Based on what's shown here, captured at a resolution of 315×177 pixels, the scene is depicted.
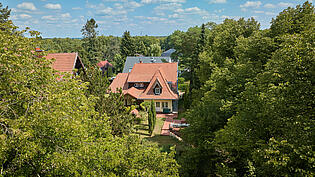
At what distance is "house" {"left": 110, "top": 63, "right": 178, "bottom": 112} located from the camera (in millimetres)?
31469

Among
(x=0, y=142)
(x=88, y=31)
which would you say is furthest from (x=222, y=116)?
(x=88, y=31)

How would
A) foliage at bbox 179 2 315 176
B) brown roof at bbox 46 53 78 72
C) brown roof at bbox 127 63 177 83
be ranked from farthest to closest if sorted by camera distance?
1. brown roof at bbox 127 63 177 83
2. brown roof at bbox 46 53 78 72
3. foliage at bbox 179 2 315 176

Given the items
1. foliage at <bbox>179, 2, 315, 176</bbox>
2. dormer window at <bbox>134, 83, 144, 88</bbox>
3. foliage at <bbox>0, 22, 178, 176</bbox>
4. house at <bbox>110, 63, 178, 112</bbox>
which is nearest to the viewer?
foliage at <bbox>0, 22, 178, 176</bbox>

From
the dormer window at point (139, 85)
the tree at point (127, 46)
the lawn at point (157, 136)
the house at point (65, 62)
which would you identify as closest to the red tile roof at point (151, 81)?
the dormer window at point (139, 85)

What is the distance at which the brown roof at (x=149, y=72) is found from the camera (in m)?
35.3

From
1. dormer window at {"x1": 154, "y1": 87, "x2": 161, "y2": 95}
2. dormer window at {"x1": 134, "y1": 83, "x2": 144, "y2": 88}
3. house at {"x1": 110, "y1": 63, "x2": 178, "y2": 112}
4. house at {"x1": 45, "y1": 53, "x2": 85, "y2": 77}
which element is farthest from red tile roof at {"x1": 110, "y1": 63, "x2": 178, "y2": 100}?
house at {"x1": 45, "y1": 53, "x2": 85, "y2": 77}

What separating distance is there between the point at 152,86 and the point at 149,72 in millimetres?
5423

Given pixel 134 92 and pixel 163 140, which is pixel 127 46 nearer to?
pixel 134 92

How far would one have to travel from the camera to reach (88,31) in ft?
211

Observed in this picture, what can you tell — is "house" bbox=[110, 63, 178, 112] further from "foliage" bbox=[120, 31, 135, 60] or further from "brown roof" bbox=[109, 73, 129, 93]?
"foliage" bbox=[120, 31, 135, 60]

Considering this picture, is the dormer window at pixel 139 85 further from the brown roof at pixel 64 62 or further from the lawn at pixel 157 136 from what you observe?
the brown roof at pixel 64 62

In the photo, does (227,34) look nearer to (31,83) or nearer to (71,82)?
(71,82)

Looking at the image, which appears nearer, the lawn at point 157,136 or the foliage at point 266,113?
the foliage at point 266,113

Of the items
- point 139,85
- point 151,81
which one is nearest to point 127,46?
point 139,85
